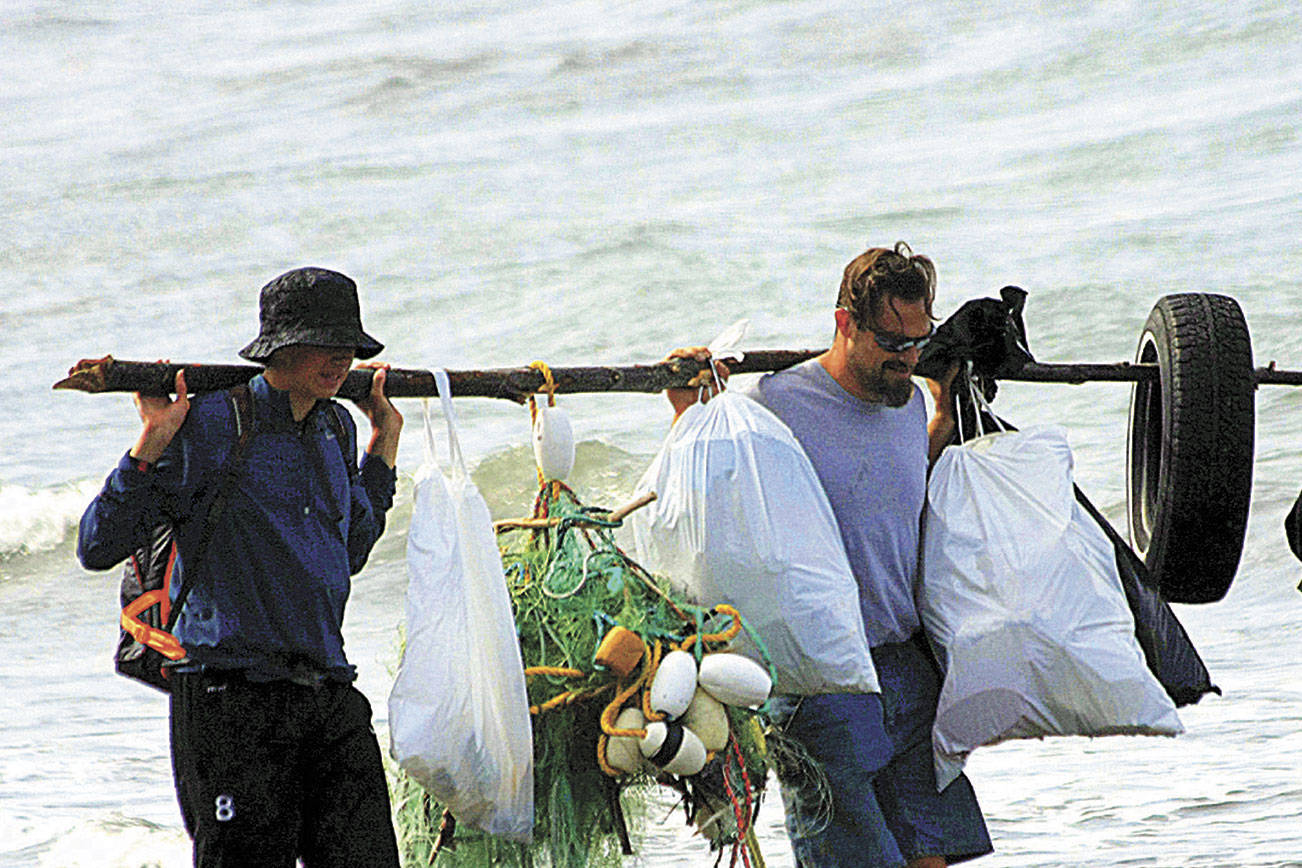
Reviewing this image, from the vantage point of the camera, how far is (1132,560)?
3.88 meters

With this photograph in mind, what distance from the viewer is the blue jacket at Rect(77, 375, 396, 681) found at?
2904 mm

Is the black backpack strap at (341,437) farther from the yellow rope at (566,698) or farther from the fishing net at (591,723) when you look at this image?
the yellow rope at (566,698)

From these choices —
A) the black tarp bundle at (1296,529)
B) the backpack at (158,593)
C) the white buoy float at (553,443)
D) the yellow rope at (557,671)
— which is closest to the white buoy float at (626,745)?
the yellow rope at (557,671)

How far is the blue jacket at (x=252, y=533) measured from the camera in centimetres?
290

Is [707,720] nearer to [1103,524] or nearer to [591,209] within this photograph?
[1103,524]

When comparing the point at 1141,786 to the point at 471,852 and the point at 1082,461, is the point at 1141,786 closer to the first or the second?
the point at 471,852

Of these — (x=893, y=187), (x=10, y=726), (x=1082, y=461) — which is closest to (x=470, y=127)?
(x=893, y=187)

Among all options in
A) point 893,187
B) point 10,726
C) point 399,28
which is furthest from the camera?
point 399,28

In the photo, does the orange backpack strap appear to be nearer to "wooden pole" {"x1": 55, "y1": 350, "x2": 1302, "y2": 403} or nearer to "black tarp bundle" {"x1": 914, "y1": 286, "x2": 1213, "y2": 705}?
"wooden pole" {"x1": 55, "y1": 350, "x2": 1302, "y2": 403}

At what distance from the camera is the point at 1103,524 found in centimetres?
386

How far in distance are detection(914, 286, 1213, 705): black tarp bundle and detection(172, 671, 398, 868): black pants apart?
1.54m

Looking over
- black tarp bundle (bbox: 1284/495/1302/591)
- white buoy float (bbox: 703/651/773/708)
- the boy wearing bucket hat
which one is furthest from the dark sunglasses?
black tarp bundle (bbox: 1284/495/1302/591)

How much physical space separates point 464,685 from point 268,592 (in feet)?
1.28

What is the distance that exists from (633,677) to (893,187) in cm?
1994
